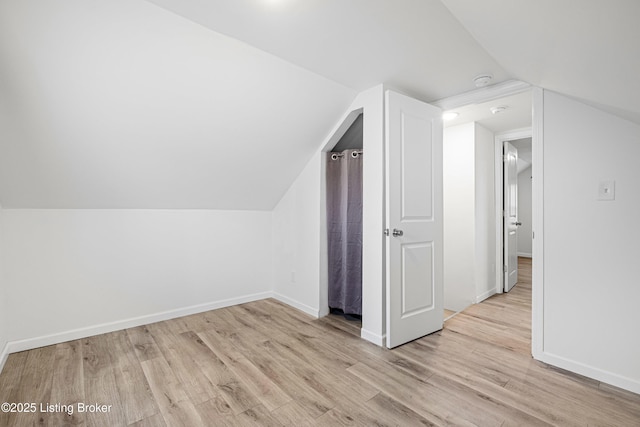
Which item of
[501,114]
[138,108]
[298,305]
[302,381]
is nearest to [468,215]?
[501,114]

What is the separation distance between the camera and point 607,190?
6.14ft

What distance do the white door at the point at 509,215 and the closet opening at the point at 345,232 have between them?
7.62 ft

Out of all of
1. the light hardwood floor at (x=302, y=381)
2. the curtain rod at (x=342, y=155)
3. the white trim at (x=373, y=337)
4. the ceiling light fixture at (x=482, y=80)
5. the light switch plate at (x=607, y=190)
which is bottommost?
the light hardwood floor at (x=302, y=381)

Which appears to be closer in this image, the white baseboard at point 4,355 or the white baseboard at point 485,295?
the white baseboard at point 4,355

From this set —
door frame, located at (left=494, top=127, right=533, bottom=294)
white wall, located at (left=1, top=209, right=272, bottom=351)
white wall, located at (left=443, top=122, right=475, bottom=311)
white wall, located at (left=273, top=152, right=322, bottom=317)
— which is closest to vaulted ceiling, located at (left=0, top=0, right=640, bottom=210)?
white wall, located at (left=1, top=209, right=272, bottom=351)

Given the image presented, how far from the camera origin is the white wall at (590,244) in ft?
5.88

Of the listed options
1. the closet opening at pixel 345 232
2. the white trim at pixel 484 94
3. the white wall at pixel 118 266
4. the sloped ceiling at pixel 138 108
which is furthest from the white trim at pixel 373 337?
the white trim at pixel 484 94

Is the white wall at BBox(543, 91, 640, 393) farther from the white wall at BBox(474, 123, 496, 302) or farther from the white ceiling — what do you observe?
the white wall at BBox(474, 123, 496, 302)

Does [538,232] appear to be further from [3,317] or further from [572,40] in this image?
[3,317]

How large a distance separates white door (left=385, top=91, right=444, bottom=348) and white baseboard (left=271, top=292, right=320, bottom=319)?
3.10 feet

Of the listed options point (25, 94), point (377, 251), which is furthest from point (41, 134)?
point (377, 251)

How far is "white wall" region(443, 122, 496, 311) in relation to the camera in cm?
350

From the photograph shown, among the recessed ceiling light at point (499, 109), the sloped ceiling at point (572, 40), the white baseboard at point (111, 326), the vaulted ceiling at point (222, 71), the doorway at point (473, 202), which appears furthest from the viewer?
the doorway at point (473, 202)

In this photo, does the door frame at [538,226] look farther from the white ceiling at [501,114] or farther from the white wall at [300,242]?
the white wall at [300,242]
